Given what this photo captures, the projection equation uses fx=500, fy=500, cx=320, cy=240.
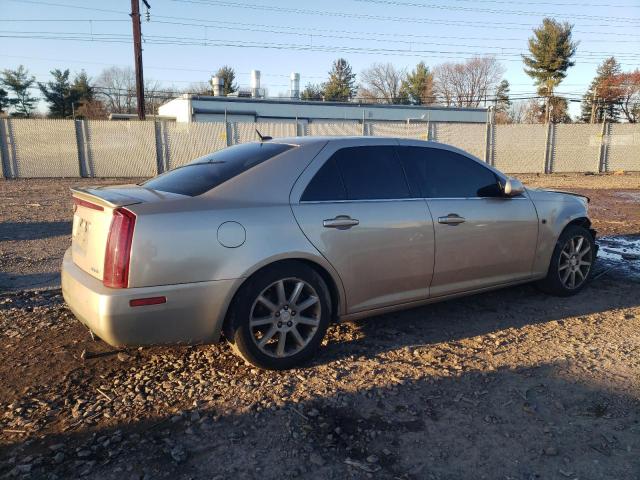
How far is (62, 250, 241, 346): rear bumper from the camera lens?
289 centimetres

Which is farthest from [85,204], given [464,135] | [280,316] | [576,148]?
[576,148]

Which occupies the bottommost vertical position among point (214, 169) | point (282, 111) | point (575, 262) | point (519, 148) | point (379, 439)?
point (379, 439)

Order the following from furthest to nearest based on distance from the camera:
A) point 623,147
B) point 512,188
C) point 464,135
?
point 623,147
point 464,135
point 512,188

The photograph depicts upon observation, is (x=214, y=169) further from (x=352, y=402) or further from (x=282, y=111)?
(x=282, y=111)

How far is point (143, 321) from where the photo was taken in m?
2.95

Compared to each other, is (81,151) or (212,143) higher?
(212,143)

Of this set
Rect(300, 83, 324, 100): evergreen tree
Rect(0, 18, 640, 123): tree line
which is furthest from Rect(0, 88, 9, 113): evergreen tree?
Rect(300, 83, 324, 100): evergreen tree

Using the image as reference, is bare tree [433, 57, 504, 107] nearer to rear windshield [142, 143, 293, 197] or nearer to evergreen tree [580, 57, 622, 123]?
evergreen tree [580, 57, 622, 123]

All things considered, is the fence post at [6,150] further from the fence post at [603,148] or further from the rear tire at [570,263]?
the fence post at [603,148]

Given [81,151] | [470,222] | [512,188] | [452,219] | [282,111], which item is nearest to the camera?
[452,219]

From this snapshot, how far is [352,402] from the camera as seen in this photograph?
3041mm

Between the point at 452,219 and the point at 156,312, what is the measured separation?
2.40 metres

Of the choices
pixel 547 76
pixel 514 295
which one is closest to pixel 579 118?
pixel 547 76

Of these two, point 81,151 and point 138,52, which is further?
point 138,52
